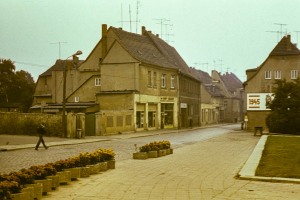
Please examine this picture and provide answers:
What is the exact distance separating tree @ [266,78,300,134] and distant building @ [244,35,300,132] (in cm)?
1298

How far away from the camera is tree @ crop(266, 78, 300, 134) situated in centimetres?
4484

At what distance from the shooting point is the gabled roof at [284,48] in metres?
60.1

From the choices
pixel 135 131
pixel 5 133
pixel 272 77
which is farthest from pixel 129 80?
pixel 272 77

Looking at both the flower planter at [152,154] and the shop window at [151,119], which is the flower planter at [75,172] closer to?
the flower planter at [152,154]

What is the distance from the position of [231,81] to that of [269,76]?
201ft

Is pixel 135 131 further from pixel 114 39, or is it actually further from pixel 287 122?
pixel 287 122

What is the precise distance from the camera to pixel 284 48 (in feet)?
199

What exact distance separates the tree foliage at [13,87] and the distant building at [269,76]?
4099 cm

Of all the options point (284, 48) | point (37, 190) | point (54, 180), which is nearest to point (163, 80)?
point (284, 48)

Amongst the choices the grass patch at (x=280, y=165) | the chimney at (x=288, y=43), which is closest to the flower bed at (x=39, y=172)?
the grass patch at (x=280, y=165)

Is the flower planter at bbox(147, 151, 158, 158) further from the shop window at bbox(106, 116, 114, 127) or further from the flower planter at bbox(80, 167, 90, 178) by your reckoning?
the shop window at bbox(106, 116, 114, 127)

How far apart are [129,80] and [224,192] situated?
141 ft

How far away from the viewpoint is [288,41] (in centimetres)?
6047

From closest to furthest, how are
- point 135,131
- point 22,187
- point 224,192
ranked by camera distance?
point 22,187, point 224,192, point 135,131
